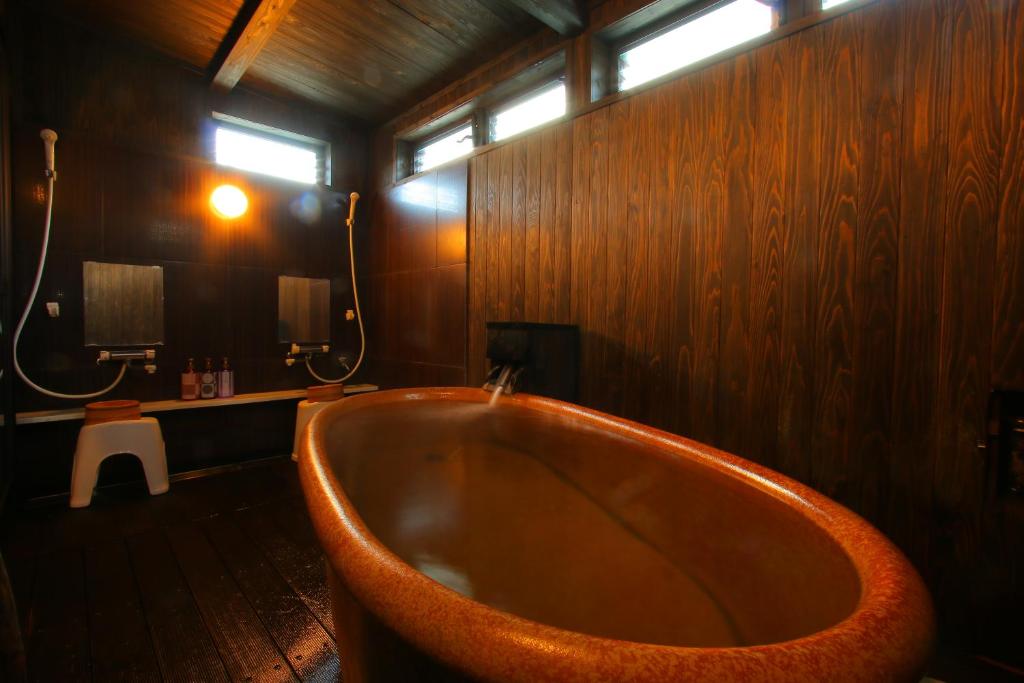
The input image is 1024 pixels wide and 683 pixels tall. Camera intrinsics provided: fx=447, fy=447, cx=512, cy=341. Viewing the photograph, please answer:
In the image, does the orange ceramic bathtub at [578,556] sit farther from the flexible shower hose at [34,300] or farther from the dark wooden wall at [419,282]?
the flexible shower hose at [34,300]

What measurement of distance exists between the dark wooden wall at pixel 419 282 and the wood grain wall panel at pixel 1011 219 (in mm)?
2116

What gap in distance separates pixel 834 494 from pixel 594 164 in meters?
1.51

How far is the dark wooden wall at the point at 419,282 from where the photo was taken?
268cm

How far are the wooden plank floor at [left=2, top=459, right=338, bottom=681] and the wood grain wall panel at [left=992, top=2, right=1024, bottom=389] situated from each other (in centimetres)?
187

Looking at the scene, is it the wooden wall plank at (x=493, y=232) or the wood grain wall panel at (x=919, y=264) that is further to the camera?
the wooden wall plank at (x=493, y=232)

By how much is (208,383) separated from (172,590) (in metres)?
1.48

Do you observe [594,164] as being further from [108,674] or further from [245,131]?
[245,131]

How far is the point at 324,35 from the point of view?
2.39 m

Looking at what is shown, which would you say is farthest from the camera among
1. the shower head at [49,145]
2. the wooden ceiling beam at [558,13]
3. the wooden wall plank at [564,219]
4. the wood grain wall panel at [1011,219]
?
the shower head at [49,145]

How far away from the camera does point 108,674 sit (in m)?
1.14

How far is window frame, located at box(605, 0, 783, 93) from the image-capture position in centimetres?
170

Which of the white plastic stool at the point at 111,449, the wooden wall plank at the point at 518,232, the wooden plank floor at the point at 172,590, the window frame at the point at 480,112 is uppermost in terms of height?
the window frame at the point at 480,112

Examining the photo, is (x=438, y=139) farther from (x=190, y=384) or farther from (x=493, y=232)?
(x=190, y=384)

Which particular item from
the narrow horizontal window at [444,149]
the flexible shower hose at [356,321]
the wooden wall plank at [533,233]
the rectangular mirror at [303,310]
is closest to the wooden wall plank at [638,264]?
the wooden wall plank at [533,233]
